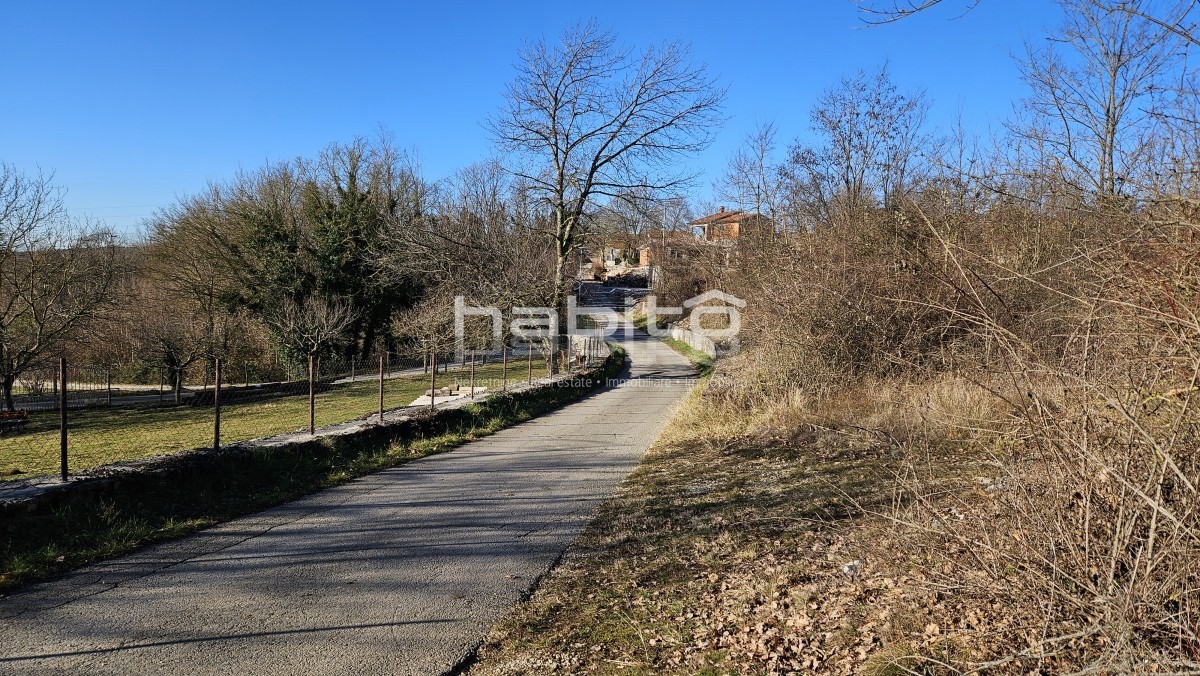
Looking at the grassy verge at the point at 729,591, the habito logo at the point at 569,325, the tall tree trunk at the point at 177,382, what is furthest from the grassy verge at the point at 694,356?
the tall tree trunk at the point at 177,382

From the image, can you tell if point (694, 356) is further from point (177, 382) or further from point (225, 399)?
point (177, 382)

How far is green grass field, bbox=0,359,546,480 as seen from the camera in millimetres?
11523

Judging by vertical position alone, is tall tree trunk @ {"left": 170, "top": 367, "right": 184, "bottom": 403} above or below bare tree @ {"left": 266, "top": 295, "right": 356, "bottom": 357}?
below

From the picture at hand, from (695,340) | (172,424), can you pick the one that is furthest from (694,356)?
(172,424)

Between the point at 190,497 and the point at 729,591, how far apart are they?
222 inches

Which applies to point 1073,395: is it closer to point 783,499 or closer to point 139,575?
point 783,499

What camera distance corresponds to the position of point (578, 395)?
1938cm

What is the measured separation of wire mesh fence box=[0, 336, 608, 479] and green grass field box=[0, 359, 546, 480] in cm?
3

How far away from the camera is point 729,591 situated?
4.57 m

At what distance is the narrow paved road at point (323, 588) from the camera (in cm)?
380

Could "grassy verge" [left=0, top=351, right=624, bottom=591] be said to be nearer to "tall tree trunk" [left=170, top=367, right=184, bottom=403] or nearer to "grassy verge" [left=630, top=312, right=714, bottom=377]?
"grassy verge" [left=630, top=312, right=714, bottom=377]

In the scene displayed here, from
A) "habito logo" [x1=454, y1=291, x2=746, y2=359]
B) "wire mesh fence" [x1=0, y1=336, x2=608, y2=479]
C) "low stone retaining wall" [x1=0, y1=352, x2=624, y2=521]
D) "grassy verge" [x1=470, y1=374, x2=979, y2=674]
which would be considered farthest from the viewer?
"habito logo" [x1=454, y1=291, x2=746, y2=359]

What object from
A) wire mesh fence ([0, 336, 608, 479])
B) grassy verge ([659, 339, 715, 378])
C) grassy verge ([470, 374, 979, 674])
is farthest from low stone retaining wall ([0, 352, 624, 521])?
grassy verge ([659, 339, 715, 378])

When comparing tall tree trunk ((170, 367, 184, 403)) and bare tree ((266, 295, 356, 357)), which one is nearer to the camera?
tall tree trunk ((170, 367, 184, 403))
